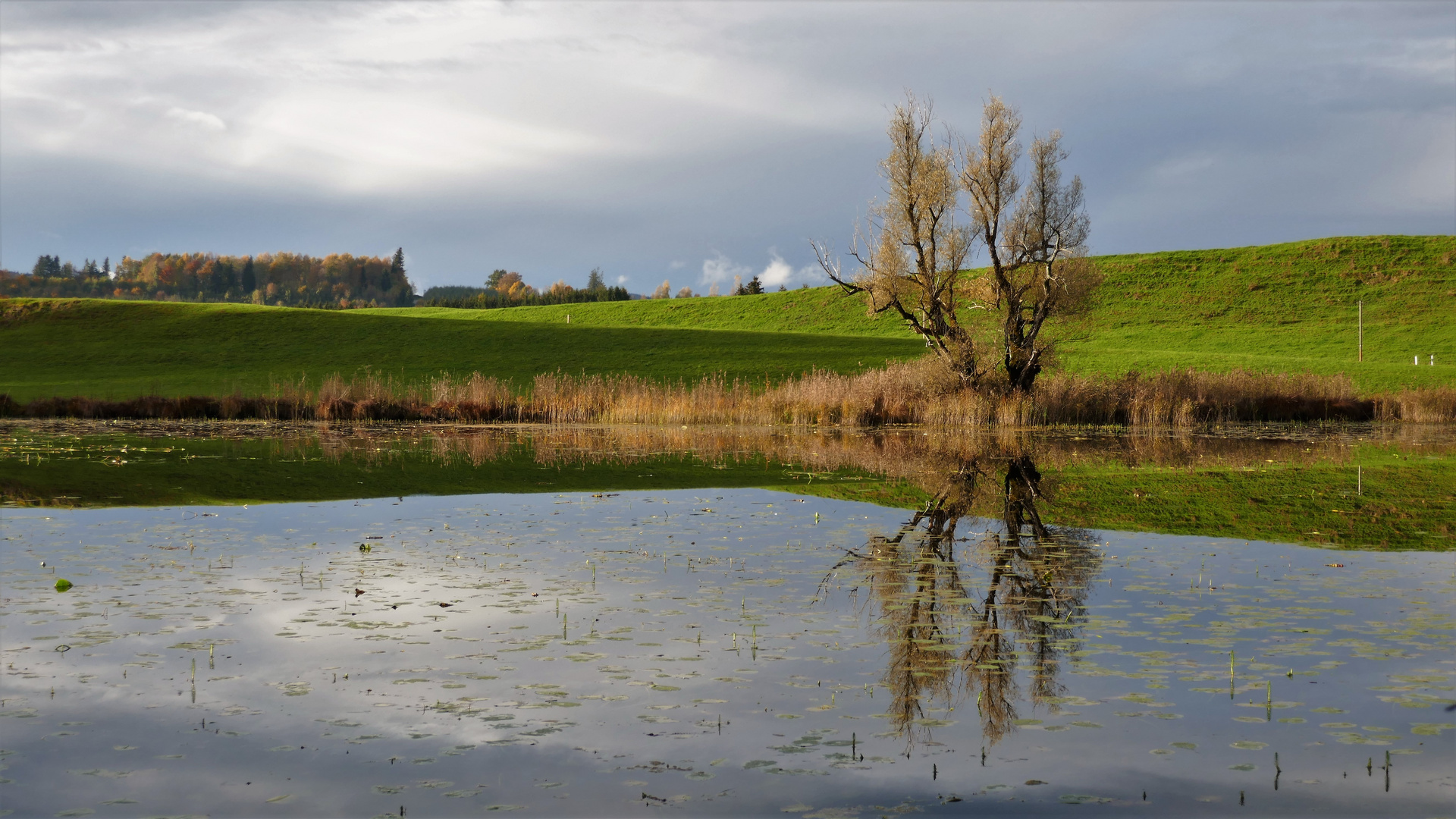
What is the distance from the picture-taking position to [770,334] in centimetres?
6041

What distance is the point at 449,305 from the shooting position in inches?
4343

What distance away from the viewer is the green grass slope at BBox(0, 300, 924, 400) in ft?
163

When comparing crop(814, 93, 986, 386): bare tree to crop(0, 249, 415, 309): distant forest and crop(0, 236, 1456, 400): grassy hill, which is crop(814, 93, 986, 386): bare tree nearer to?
crop(0, 236, 1456, 400): grassy hill

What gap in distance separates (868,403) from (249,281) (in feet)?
491

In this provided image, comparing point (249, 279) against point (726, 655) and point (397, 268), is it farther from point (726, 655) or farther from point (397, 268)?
point (726, 655)

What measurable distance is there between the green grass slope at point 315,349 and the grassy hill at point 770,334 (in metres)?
0.19

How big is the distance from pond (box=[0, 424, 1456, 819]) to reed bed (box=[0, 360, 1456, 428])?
1802cm

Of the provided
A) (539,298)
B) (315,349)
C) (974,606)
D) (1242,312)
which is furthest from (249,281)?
(974,606)

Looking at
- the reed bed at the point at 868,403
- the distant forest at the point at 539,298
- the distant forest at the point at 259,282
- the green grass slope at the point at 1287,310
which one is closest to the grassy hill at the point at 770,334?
the green grass slope at the point at 1287,310

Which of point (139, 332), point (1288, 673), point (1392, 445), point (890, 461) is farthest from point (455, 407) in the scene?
point (139, 332)

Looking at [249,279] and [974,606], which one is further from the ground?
[249,279]

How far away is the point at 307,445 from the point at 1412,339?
56914 millimetres

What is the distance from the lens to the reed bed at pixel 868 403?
32.9 m

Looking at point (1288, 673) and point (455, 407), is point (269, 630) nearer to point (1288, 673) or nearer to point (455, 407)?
point (1288, 673)
